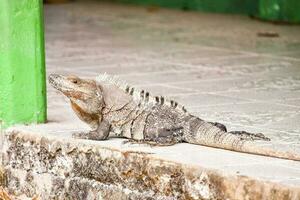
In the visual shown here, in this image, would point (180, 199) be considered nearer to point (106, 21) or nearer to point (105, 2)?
point (106, 21)

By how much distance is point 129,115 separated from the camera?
6703mm

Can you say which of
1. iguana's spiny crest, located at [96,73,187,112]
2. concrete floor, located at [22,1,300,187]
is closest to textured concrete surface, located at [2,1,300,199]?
concrete floor, located at [22,1,300,187]

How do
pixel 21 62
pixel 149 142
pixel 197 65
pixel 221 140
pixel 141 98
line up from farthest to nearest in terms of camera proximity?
1. pixel 197 65
2. pixel 21 62
3. pixel 141 98
4. pixel 149 142
5. pixel 221 140

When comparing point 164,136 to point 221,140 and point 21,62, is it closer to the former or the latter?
point 221,140

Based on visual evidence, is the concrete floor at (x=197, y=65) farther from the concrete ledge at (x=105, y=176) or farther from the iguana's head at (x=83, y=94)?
the iguana's head at (x=83, y=94)

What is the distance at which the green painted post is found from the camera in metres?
7.10

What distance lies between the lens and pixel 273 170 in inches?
232

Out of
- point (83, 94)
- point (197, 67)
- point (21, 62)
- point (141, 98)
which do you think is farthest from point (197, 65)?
point (83, 94)

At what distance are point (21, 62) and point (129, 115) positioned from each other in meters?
0.90

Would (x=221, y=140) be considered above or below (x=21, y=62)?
below

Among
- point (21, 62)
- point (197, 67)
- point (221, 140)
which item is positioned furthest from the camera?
point (197, 67)

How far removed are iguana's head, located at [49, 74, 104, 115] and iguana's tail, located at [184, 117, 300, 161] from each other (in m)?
0.57

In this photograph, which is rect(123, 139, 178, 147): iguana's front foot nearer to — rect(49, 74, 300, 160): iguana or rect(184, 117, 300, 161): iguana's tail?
rect(49, 74, 300, 160): iguana

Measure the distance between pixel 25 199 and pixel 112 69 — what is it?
3.06m
